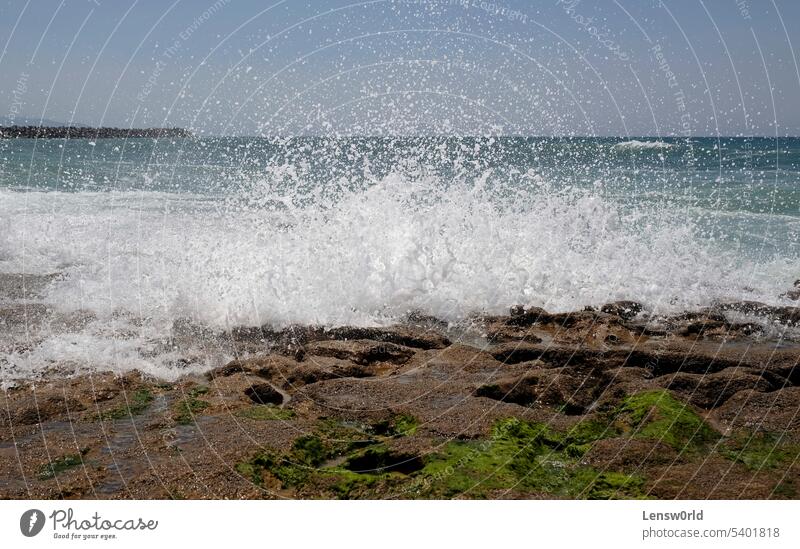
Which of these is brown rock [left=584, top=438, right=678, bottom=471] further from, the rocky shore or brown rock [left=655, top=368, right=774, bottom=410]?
brown rock [left=655, top=368, right=774, bottom=410]

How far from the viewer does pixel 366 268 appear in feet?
30.9

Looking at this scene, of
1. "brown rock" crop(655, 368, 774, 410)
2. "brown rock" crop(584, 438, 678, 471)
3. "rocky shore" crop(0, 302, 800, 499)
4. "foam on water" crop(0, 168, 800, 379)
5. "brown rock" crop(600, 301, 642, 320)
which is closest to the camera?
"rocky shore" crop(0, 302, 800, 499)

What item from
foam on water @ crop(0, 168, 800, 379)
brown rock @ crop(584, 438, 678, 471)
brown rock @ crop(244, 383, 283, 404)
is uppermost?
foam on water @ crop(0, 168, 800, 379)

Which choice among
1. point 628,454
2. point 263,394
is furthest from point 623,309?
point 263,394

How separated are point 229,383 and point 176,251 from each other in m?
5.63

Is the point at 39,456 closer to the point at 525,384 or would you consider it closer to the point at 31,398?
the point at 31,398

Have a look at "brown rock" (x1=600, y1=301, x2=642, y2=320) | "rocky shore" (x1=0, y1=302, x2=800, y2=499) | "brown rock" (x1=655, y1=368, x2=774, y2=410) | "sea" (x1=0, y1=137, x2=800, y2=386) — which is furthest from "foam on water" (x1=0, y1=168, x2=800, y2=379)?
"brown rock" (x1=655, y1=368, x2=774, y2=410)

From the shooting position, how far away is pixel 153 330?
314 inches

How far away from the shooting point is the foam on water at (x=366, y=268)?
27.5 feet

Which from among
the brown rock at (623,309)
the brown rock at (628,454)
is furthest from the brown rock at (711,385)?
the brown rock at (623,309)

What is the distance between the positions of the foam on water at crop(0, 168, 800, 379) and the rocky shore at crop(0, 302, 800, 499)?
1.05 m

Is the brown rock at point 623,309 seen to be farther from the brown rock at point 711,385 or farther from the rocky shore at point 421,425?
the brown rock at point 711,385

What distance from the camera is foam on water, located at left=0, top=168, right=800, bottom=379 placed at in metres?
8.38
